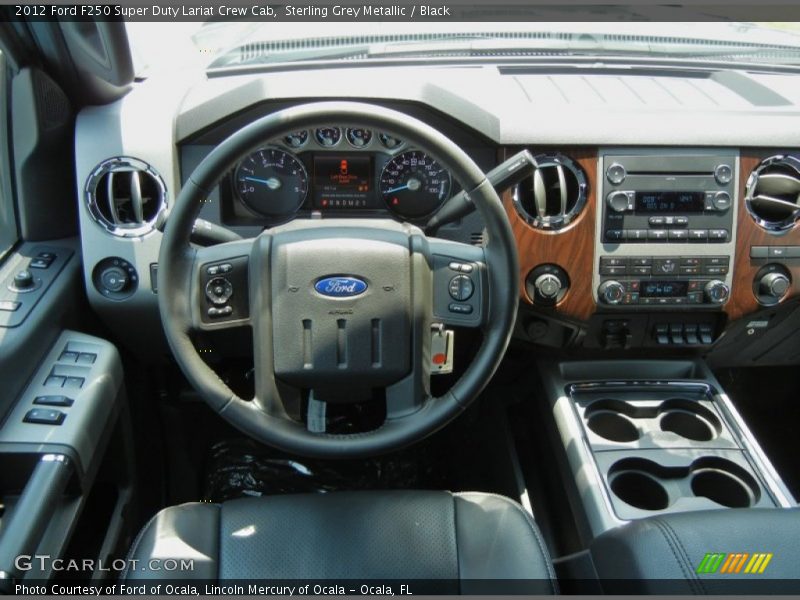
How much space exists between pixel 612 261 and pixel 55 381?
1.42m

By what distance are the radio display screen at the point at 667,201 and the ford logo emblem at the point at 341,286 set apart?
2.80 ft

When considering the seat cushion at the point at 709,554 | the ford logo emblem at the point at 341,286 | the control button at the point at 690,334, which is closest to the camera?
the seat cushion at the point at 709,554

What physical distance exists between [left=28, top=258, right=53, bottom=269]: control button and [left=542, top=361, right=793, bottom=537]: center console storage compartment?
55.0 inches

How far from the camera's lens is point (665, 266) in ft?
6.72

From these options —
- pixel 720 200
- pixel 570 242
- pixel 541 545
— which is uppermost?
pixel 720 200

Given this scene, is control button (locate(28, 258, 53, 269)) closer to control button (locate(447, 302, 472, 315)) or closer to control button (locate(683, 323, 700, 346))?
control button (locate(447, 302, 472, 315))

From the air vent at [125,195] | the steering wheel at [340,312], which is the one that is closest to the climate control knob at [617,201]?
the steering wheel at [340,312]

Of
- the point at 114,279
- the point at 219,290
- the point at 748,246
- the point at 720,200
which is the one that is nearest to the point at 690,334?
the point at 748,246

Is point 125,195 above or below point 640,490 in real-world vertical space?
above

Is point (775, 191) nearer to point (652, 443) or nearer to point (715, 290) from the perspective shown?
point (715, 290)

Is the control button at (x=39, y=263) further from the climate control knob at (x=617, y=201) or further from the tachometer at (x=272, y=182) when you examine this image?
the climate control knob at (x=617, y=201)

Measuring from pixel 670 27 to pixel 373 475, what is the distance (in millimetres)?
1672

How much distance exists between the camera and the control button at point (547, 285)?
2051 mm

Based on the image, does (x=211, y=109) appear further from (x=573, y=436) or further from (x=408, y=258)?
(x=573, y=436)
